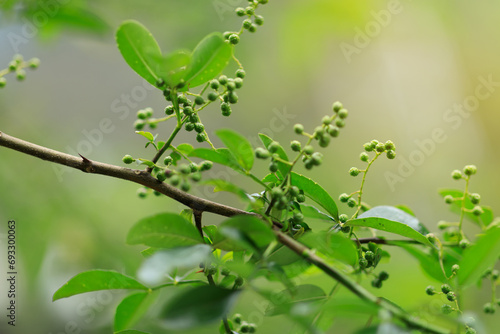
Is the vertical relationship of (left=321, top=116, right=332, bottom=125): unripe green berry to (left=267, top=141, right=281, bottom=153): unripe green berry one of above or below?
above

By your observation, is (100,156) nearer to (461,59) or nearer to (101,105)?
(101,105)

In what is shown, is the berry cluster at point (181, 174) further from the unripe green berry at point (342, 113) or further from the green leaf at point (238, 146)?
the unripe green berry at point (342, 113)

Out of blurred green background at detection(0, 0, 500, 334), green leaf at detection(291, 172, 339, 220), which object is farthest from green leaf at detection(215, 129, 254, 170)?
blurred green background at detection(0, 0, 500, 334)

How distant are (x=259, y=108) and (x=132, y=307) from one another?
1815mm

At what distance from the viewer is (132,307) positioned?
491 millimetres

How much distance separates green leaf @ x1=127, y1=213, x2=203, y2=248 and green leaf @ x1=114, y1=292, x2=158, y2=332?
6cm

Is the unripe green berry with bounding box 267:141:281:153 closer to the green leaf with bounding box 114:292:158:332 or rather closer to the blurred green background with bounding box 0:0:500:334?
the green leaf with bounding box 114:292:158:332

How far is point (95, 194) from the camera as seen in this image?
1.62 meters

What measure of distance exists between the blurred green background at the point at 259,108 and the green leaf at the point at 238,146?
74 centimetres

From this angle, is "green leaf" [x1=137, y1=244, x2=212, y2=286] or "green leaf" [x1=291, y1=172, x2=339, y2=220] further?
"green leaf" [x1=291, y1=172, x2=339, y2=220]

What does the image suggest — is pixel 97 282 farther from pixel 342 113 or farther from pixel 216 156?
pixel 342 113

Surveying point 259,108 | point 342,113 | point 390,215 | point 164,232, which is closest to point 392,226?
point 390,215

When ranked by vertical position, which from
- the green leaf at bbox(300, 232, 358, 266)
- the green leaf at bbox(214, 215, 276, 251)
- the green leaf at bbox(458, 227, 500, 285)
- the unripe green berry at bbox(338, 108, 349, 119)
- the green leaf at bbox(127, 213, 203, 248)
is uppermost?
the unripe green berry at bbox(338, 108, 349, 119)

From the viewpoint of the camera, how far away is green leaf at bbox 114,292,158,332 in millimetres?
487
